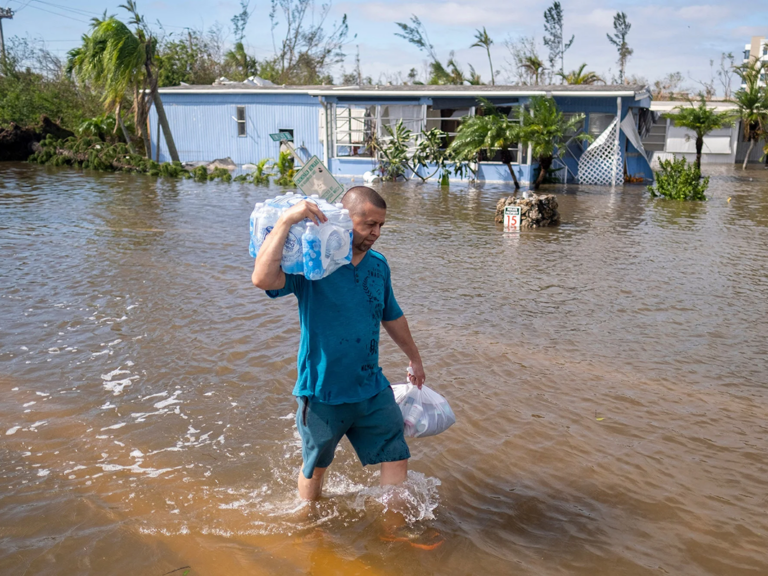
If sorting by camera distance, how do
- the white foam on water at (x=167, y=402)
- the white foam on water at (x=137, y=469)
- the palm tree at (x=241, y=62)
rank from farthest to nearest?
the palm tree at (x=241, y=62), the white foam on water at (x=167, y=402), the white foam on water at (x=137, y=469)

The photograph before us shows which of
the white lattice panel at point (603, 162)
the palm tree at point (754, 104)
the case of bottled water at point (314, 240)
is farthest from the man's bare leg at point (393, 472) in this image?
the palm tree at point (754, 104)

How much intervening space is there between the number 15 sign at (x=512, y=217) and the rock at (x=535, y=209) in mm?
282

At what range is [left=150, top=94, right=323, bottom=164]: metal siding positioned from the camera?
26.4 metres

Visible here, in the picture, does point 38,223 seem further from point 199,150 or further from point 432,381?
point 199,150

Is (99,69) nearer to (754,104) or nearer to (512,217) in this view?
(512,217)

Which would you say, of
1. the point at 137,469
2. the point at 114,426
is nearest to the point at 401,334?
the point at 137,469

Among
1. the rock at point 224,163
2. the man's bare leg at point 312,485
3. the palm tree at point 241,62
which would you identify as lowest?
the man's bare leg at point 312,485

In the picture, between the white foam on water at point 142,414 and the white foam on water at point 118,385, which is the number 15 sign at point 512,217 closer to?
the white foam on water at point 118,385

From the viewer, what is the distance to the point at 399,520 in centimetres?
357

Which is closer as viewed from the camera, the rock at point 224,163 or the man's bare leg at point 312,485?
the man's bare leg at point 312,485

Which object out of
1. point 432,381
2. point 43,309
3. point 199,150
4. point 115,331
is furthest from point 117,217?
point 199,150

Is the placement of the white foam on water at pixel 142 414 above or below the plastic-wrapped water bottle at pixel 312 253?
below

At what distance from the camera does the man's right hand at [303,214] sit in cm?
285

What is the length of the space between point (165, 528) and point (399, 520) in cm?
122
